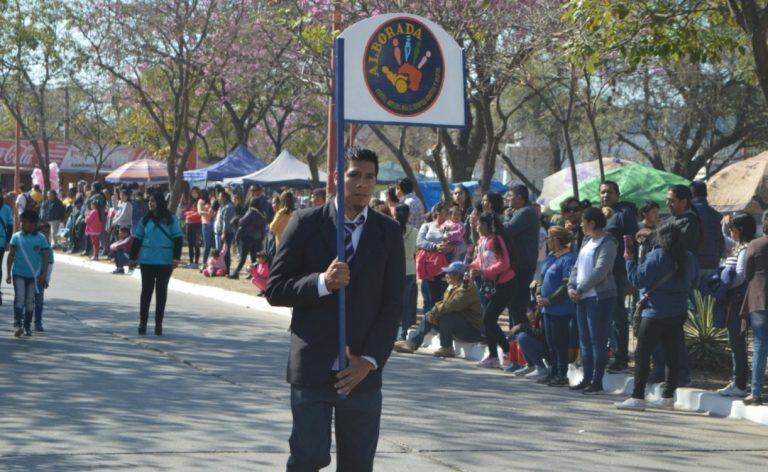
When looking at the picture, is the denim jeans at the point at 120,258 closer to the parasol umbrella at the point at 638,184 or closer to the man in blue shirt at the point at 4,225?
the man in blue shirt at the point at 4,225

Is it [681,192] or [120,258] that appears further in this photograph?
[120,258]

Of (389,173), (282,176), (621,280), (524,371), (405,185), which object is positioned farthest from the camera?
(389,173)

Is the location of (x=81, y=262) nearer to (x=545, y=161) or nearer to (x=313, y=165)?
(x=313, y=165)

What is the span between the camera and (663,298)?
10555mm

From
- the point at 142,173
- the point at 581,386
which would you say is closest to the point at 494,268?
the point at 581,386

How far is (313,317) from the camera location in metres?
5.28

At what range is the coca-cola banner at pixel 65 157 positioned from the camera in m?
63.1

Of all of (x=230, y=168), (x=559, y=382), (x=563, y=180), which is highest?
(x=230, y=168)

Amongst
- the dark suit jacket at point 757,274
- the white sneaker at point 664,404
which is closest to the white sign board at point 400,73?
the dark suit jacket at point 757,274

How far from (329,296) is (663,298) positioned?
590cm

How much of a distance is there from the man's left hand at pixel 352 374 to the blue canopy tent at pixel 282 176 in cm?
2714

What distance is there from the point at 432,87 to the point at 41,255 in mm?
8339

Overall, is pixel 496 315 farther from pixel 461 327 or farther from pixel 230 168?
pixel 230 168

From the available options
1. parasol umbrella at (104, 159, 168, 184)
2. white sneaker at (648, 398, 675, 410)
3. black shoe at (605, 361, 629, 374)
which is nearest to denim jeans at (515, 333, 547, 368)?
Result: black shoe at (605, 361, 629, 374)
